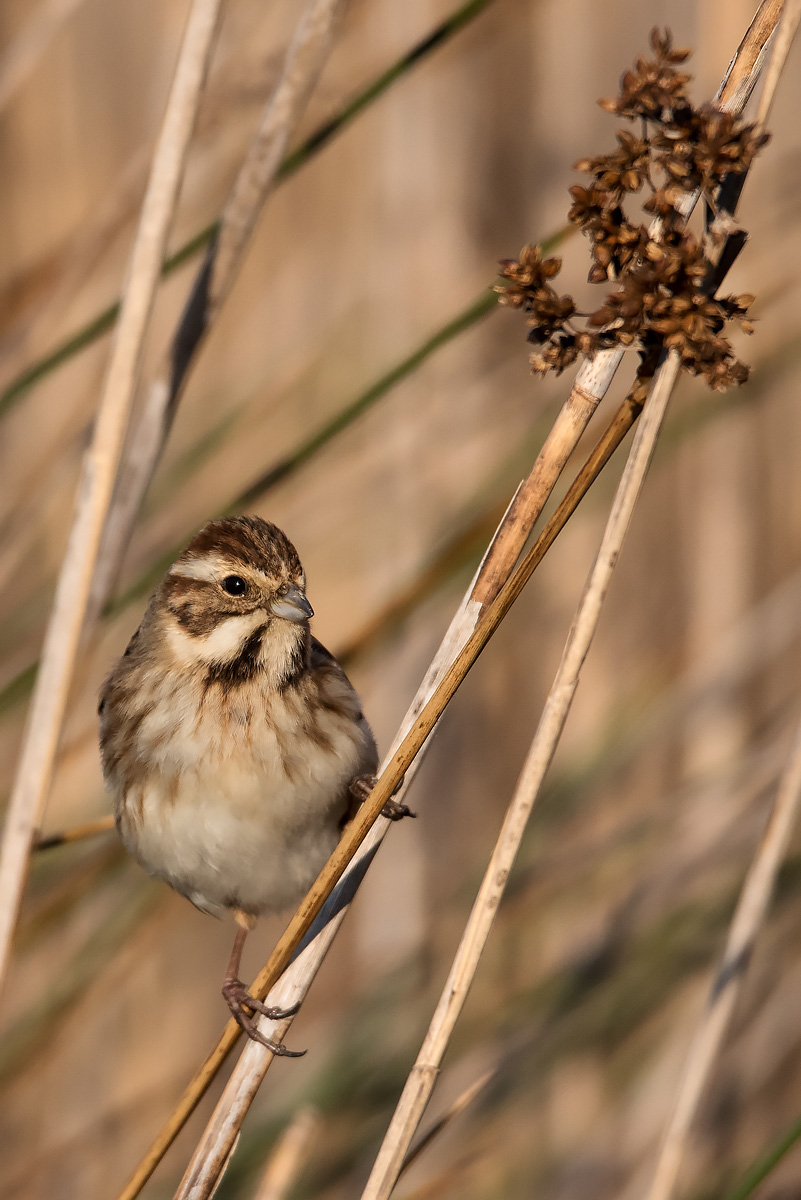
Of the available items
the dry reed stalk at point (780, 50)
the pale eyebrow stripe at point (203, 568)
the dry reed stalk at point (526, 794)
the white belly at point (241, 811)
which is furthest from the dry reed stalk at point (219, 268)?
the dry reed stalk at point (526, 794)

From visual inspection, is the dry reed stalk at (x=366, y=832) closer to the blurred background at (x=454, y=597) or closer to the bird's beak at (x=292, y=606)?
the bird's beak at (x=292, y=606)

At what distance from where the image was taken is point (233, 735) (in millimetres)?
1962

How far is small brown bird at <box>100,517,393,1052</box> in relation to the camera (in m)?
1.91

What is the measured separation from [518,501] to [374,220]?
2.29 metres

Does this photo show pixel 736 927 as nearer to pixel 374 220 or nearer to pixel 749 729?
pixel 749 729

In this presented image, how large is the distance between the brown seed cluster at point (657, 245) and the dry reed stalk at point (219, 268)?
0.70 metres

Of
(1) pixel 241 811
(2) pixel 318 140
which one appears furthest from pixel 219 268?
(1) pixel 241 811

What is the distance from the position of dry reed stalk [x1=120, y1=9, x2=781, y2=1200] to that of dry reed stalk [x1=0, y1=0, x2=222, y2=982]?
0.37 m

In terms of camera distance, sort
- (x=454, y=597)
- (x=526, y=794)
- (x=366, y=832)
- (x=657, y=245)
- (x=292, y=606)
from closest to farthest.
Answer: (x=657, y=245) < (x=366, y=832) < (x=526, y=794) < (x=292, y=606) < (x=454, y=597)

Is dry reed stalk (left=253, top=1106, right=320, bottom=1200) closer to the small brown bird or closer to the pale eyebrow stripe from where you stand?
the small brown bird

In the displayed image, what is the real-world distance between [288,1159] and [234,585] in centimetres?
98

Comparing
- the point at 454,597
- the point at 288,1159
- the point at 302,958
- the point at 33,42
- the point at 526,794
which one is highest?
the point at 33,42

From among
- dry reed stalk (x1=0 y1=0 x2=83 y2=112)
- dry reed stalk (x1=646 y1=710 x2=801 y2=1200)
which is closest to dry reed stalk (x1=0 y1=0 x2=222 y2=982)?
dry reed stalk (x1=0 y1=0 x2=83 y2=112)

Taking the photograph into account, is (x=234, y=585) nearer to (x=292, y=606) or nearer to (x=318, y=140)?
(x=292, y=606)
